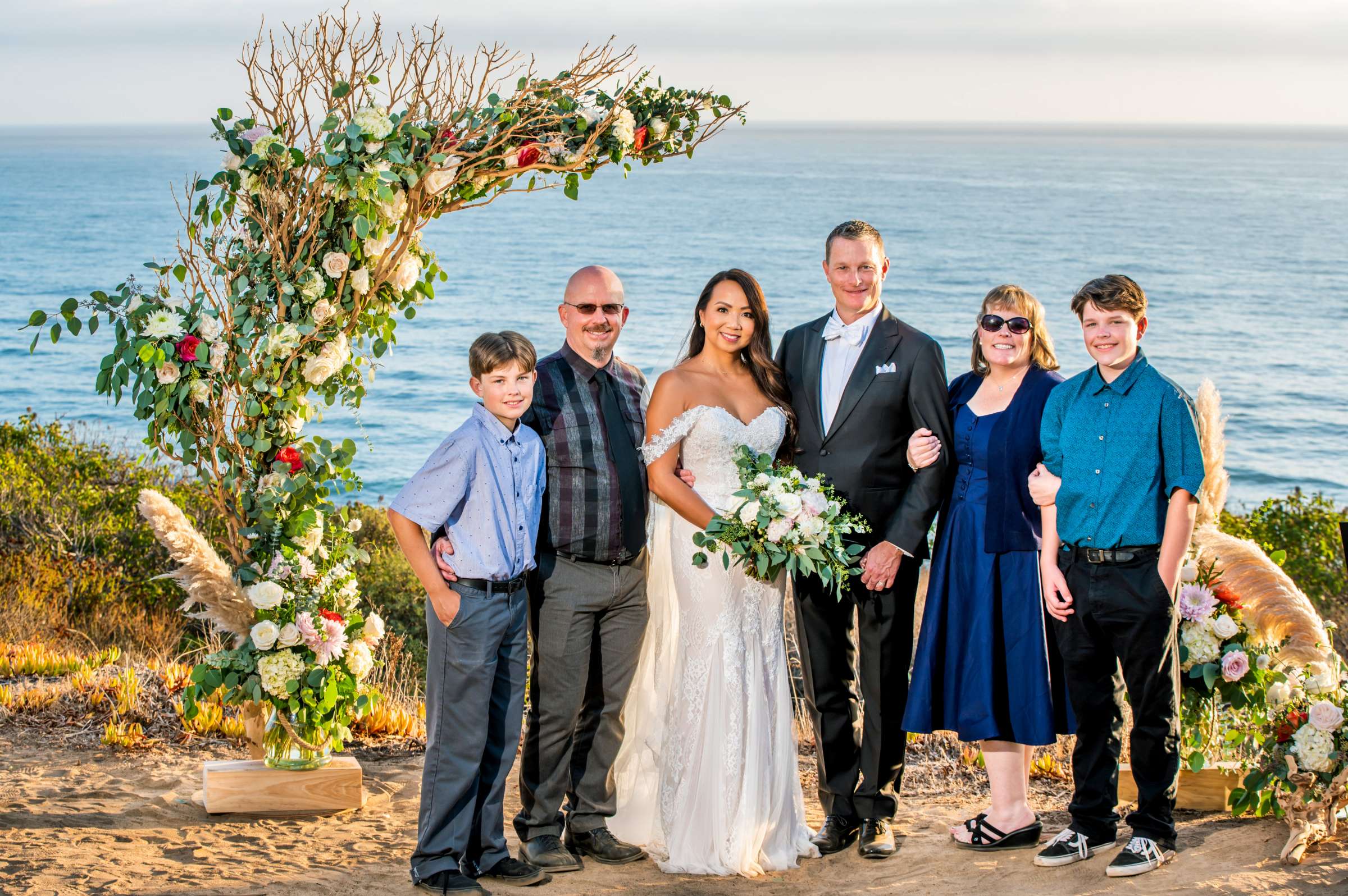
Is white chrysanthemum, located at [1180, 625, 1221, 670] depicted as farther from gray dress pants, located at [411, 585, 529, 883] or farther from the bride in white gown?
gray dress pants, located at [411, 585, 529, 883]

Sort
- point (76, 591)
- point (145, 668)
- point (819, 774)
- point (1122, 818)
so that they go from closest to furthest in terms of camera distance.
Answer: point (819, 774), point (1122, 818), point (145, 668), point (76, 591)

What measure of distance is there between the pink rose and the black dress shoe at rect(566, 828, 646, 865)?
275 centimetres

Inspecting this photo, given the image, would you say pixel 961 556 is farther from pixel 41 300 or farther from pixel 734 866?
pixel 41 300

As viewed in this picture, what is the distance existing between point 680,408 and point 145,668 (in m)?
4.54

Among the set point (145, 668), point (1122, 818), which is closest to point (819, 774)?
point (1122, 818)

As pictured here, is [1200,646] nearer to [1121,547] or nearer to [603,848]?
[1121,547]

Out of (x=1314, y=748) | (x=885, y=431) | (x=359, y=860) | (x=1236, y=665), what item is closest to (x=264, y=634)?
(x=359, y=860)

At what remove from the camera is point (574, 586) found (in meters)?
5.08

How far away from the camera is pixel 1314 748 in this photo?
5.10m

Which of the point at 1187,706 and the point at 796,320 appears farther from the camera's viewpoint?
the point at 796,320

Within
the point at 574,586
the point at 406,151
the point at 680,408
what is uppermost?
the point at 406,151

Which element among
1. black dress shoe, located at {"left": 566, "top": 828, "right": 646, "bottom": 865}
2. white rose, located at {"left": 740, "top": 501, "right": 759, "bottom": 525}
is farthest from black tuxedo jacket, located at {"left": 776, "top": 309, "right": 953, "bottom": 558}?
black dress shoe, located at {"left": 566, "top": 828, "right": 646, "bottom": 865}

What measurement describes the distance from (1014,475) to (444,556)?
236 cm

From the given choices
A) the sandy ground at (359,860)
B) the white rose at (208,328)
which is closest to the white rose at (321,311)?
the white rose at (208,328)
